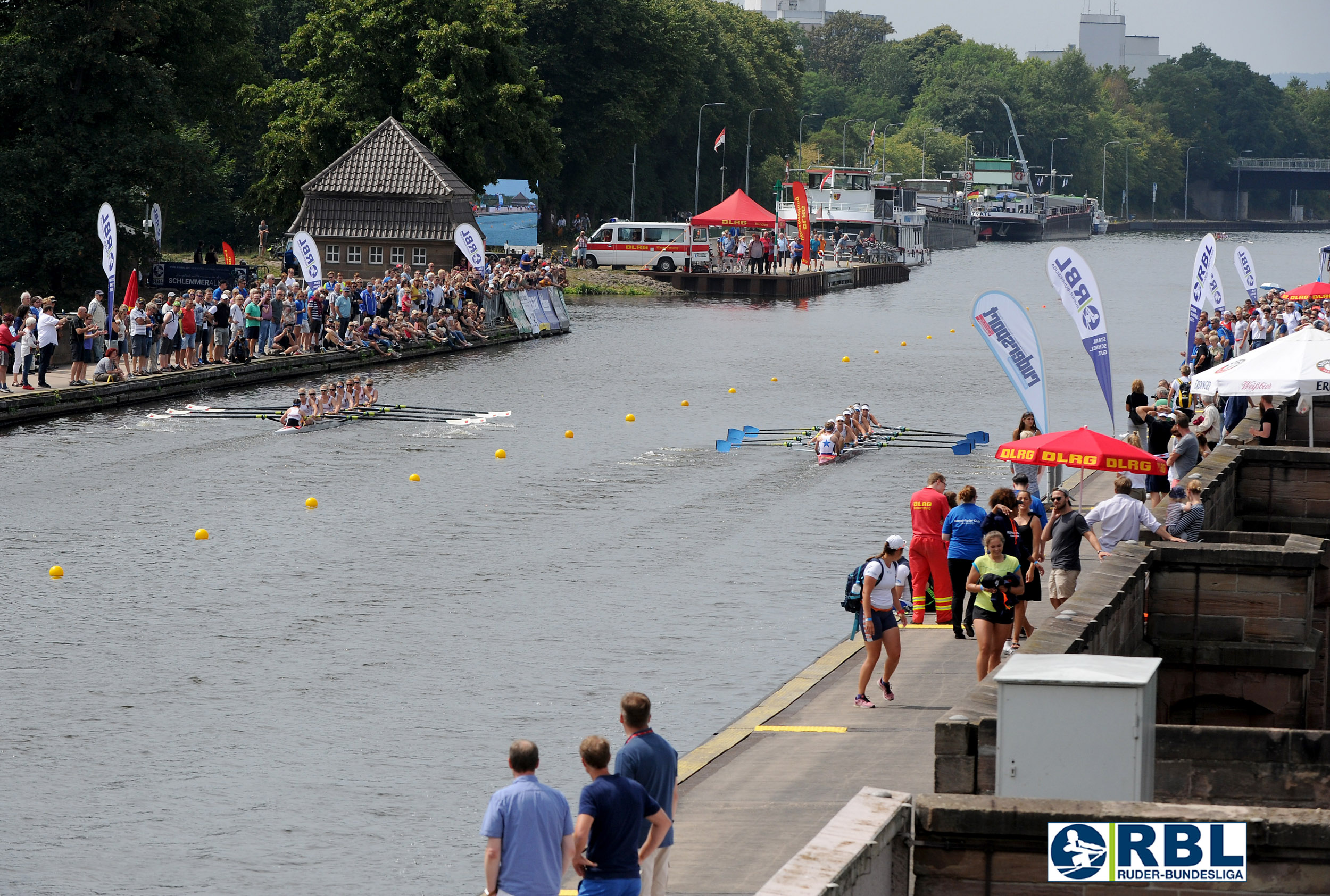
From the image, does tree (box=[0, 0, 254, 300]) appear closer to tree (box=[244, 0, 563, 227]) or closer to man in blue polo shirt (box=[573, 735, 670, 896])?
tree (box=[244, 0, 563, 227])

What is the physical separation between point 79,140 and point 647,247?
35.9 metres

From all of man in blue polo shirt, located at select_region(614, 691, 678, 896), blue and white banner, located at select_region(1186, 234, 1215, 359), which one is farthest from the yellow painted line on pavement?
blue and white banner, located at select_region(1186, 234, 1215, 359)

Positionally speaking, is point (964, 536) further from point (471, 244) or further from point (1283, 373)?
point (471, 244)

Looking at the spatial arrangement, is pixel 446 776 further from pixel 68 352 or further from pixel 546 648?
pixel 68 352

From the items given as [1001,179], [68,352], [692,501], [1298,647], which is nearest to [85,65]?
[68,352]

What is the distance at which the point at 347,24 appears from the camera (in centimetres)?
7075

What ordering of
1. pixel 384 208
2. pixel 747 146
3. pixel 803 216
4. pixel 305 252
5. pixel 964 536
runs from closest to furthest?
pixel 964 536
pixel 305 252
pixel 384 208
pixel 803 216
pixel 747 146

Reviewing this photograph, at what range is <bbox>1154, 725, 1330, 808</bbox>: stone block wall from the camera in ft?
34.2

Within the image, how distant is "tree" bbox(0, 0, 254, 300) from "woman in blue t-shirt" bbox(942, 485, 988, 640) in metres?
38.0

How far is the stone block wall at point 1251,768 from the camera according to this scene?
10422mm

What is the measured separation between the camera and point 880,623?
16016 millimetres

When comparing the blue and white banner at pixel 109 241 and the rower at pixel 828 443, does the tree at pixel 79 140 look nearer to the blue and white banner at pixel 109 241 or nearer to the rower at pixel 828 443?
the blue and white banner at pixel 109 241

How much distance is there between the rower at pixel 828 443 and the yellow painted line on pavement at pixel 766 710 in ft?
43.8

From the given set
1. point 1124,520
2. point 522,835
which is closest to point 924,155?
point 1124,520
